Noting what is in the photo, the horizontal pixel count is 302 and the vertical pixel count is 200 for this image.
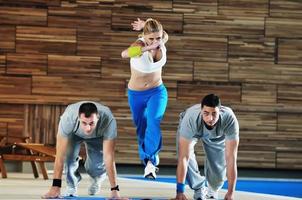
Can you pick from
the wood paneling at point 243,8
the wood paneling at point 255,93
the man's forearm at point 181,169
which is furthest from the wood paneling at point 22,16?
the man's forearm at point 181,169

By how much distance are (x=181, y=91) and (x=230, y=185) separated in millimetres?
5113

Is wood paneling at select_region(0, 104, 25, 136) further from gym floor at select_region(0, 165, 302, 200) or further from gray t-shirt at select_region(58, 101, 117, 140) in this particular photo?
gray t-shirt at select_region(58, 101, 117, 140)

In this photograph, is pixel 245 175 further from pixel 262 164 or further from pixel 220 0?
pixel 220 0

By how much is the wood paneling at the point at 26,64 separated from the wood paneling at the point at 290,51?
3.25 m

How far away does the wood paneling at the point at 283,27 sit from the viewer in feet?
33.9

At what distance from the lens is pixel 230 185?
16.8 feet

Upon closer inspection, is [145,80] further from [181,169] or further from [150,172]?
[181,169]

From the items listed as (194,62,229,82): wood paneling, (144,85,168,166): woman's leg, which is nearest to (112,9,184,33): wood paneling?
(194,62,229,82): wood paneling

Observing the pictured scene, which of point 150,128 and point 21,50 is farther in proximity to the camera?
point 21,50

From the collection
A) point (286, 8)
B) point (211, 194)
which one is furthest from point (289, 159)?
point (211, 194)

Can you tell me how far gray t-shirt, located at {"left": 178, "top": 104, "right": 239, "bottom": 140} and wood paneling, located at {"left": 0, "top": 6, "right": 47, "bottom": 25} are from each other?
527cm

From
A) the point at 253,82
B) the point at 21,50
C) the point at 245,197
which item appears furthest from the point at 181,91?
the point at 245,197

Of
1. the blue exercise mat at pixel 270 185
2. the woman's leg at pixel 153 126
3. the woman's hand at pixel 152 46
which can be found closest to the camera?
the woman's hand at pixel 152 46

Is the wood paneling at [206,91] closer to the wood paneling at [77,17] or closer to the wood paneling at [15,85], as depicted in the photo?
the wood paneling at [77,17]
